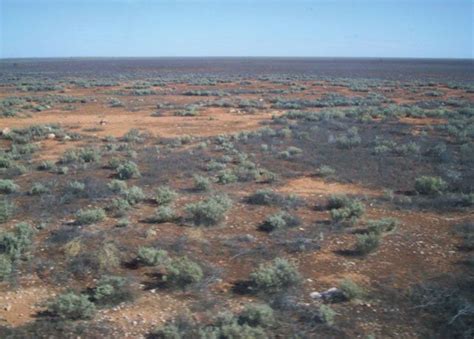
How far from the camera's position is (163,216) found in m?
10.0

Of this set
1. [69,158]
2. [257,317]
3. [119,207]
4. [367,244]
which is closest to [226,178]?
[119,207]

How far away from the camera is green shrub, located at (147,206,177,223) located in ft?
33.0

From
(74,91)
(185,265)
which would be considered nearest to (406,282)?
(185,265)

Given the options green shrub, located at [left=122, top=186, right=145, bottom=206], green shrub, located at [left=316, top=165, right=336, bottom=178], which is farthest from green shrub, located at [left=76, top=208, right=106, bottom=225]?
green shrub, located at [left=316, top=165, right=336, bottom=178]

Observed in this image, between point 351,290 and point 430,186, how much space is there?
6527 mm

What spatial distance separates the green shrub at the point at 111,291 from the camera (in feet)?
22.2

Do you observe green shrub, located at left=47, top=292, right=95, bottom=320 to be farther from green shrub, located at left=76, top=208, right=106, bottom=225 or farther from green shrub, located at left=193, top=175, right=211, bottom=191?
green shrub, located at left=193, top=175, right=211, bottom=191

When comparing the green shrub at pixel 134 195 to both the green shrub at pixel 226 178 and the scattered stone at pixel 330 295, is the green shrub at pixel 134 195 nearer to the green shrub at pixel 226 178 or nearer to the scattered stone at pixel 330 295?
the green shrub at pixel 226 178

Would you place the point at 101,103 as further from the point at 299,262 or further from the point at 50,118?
the point at 299,262

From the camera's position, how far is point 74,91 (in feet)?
151

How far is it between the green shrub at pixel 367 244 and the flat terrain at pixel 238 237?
0.11 feet

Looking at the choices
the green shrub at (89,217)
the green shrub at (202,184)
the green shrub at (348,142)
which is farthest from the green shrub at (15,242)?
the green shrub at (348,142)

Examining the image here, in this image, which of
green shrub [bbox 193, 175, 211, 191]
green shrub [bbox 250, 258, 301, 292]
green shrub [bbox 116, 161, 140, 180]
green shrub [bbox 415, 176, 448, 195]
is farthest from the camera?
green shrub [bbox 116, 161, 140, 180]

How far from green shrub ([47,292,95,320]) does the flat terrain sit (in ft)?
0.09
